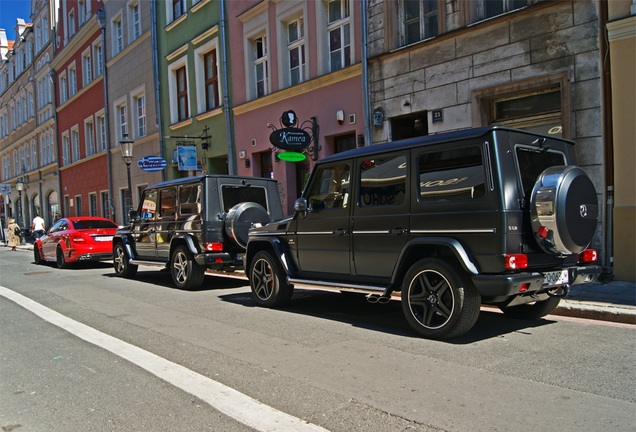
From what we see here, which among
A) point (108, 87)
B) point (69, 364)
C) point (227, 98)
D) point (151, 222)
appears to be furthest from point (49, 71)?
point (69, 364)

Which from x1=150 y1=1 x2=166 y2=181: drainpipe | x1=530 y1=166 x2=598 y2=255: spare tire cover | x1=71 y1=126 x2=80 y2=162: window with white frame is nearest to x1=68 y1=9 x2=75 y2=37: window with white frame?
x1=71 y1=126 x2=80 y2=162: window with white frame

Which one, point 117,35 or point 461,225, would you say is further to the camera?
point 117,35

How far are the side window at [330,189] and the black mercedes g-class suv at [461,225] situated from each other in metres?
0.02

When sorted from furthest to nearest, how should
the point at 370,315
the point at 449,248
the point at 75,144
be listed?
the point at 75,144, the point at 370,315, the point at 449,248

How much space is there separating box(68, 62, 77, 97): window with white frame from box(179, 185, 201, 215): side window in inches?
1080

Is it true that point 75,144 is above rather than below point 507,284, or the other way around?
above

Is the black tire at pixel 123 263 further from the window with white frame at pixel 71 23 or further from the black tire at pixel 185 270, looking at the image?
the window with white frame at pixel 71 23

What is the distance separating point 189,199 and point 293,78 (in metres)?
7.50

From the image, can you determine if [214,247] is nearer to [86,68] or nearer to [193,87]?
[193,87]

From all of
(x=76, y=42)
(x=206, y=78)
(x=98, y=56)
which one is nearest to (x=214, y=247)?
(x=206, y=78)

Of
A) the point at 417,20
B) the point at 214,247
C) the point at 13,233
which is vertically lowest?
the point at 13,233

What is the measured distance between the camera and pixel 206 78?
65.9 ft

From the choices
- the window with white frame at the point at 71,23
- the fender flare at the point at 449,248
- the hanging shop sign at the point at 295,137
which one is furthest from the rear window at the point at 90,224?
the window with white frame at the point at 71,23

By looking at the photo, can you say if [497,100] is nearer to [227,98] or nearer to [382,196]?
[382,196]
